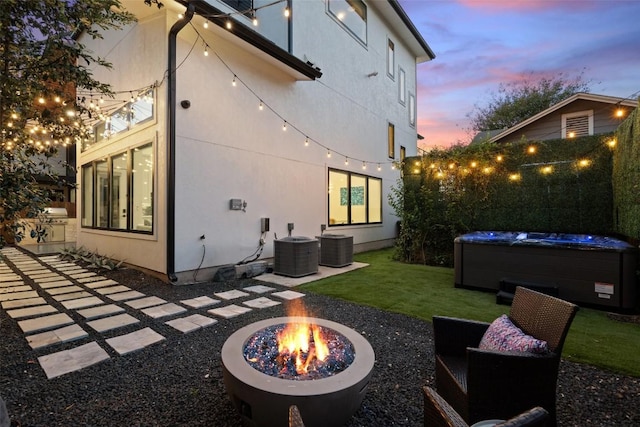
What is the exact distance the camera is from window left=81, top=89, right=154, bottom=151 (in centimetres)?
552

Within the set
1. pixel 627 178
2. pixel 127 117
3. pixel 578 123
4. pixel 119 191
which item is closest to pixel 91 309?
pixel 119 191

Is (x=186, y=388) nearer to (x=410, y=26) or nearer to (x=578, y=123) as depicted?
(x=578, y=123)

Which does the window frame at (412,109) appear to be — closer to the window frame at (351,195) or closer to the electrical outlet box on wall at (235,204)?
the window frame at (351,195)

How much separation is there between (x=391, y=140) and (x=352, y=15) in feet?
Answer: 14.1

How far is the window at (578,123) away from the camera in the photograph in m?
9.36

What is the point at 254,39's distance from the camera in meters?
5.46

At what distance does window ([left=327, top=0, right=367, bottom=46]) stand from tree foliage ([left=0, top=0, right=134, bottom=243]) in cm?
711

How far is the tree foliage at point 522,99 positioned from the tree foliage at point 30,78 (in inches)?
904

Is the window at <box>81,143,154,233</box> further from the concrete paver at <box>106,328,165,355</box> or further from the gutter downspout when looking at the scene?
the concrete paver at <box>106,328,165,355</box>

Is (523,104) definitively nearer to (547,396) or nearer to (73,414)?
(547,396)

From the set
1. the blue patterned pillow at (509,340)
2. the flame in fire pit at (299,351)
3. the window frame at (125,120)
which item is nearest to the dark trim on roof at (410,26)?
the window frame at (125,120)

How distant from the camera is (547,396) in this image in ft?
5.08

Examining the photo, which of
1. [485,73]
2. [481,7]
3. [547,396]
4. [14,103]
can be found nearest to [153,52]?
[14,103]

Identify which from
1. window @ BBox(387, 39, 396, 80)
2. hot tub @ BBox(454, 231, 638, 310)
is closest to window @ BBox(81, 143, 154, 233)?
hot tub @ BBox(454, 231, 638, 310)
